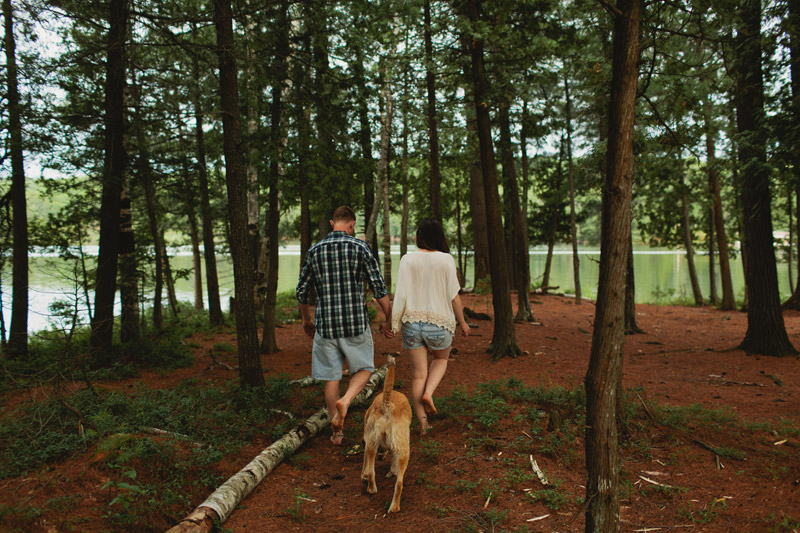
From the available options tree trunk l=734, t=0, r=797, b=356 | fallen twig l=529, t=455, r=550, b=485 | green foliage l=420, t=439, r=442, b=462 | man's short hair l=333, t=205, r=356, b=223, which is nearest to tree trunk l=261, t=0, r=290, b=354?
man's short hair l=333, t=205, r=356, b=223

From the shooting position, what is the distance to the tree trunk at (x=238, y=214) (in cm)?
564

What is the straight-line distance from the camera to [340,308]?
4473mm

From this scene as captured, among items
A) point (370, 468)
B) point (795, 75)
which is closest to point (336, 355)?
point (370, 468)

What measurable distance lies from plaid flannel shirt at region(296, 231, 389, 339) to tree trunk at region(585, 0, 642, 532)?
2347mm

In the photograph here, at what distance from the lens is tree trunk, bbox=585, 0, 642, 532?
247 cm

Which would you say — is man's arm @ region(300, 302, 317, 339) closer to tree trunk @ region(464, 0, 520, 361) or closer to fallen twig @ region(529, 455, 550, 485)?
fallen twig @ region(529, 455, 550, 485)

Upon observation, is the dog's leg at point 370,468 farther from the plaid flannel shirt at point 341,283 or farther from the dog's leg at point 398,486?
the plaid flannel shirt at point 341,283

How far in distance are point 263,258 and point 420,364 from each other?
26.9 ft

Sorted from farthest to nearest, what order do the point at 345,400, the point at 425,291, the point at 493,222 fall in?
the point at 493,222, the point at 425,291, the point at 345,400

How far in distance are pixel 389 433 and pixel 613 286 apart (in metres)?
2.05

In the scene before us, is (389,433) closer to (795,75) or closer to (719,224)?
(795,75)

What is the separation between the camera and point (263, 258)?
11.8 meters

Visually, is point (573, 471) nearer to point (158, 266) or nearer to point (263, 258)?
point (263, 258)

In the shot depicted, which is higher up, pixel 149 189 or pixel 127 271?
pixel 149 189
